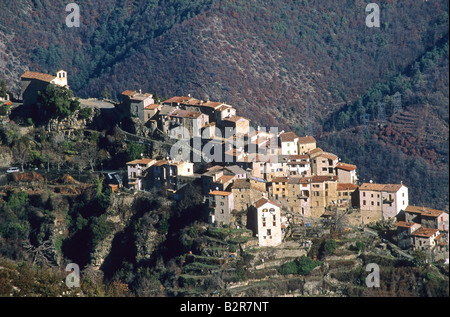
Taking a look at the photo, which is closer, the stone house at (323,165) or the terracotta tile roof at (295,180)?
the terracotta tile roof at (295,180)

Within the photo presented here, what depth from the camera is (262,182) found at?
249 feet

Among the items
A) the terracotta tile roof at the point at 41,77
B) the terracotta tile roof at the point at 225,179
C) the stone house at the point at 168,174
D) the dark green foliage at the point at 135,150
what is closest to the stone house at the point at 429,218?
the terracotta tile roof at the point at 225,179

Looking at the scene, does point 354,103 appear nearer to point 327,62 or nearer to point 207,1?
point 327,62

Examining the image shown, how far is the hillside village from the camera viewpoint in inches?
2911

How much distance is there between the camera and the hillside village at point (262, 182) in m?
73.9

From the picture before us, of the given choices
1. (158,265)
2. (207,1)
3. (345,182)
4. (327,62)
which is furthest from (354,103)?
(158,265)

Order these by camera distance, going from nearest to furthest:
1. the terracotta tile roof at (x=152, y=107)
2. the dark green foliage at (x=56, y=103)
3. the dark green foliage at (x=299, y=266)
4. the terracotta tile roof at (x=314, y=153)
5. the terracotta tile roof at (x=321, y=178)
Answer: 1. the dark green foliage at (x=299, y=266)
2. the terracotta tile roof at (x=321, y=178)
3. the terracotta tile roof at (x=314, y=153)
4. the terracotta tile roof at (x=152, y=107)
5. the dark green foliage at (x=56, y=103)

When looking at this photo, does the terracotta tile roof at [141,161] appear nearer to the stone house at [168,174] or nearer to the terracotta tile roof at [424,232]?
the stone house at [168,174]

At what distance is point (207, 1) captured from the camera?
12738cm

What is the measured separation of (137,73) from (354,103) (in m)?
22.2

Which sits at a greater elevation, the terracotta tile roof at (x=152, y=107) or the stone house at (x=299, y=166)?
the terracotta tile roof at (x=152, y=107)

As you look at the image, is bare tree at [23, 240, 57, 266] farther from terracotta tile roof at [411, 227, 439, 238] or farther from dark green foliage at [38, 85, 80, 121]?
terracotta tile roof at [411, 227, 439, 238]

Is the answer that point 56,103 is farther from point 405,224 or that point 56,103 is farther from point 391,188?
point 405,224

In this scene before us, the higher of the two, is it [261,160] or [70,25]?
[70,25]
